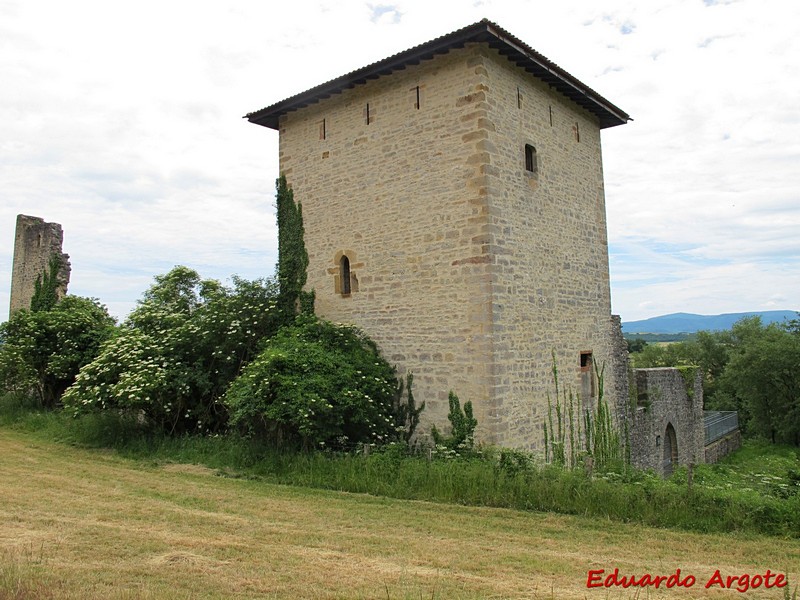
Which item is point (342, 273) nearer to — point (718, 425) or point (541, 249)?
point (541, 249)

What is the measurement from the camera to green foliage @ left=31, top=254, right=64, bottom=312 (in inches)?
744

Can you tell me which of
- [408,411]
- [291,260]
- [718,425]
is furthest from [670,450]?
[291,260]

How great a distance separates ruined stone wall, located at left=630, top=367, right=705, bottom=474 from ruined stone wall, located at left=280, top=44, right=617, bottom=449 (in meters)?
3.49

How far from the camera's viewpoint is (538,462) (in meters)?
9.60

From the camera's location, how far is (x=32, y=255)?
65.4 ft

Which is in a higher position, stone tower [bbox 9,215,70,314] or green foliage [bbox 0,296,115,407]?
stone tower [bbox 9,215,70,314]

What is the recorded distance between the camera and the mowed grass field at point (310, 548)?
16.1 feet

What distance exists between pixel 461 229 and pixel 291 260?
14.8 ft

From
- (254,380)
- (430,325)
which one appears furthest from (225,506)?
(430,325)

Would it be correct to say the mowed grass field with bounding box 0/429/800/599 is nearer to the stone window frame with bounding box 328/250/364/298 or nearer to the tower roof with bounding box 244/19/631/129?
the stone window frame with bounding box 328/250/364/298

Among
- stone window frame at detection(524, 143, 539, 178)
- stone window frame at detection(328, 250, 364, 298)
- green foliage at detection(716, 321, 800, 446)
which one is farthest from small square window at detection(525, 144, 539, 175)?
green foliage at detection(716, 321, 800, 446)

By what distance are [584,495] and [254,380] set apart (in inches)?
214

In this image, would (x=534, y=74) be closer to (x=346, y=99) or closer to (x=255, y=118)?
(x=346, y=99)

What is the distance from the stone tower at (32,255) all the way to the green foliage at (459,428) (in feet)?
48.9
